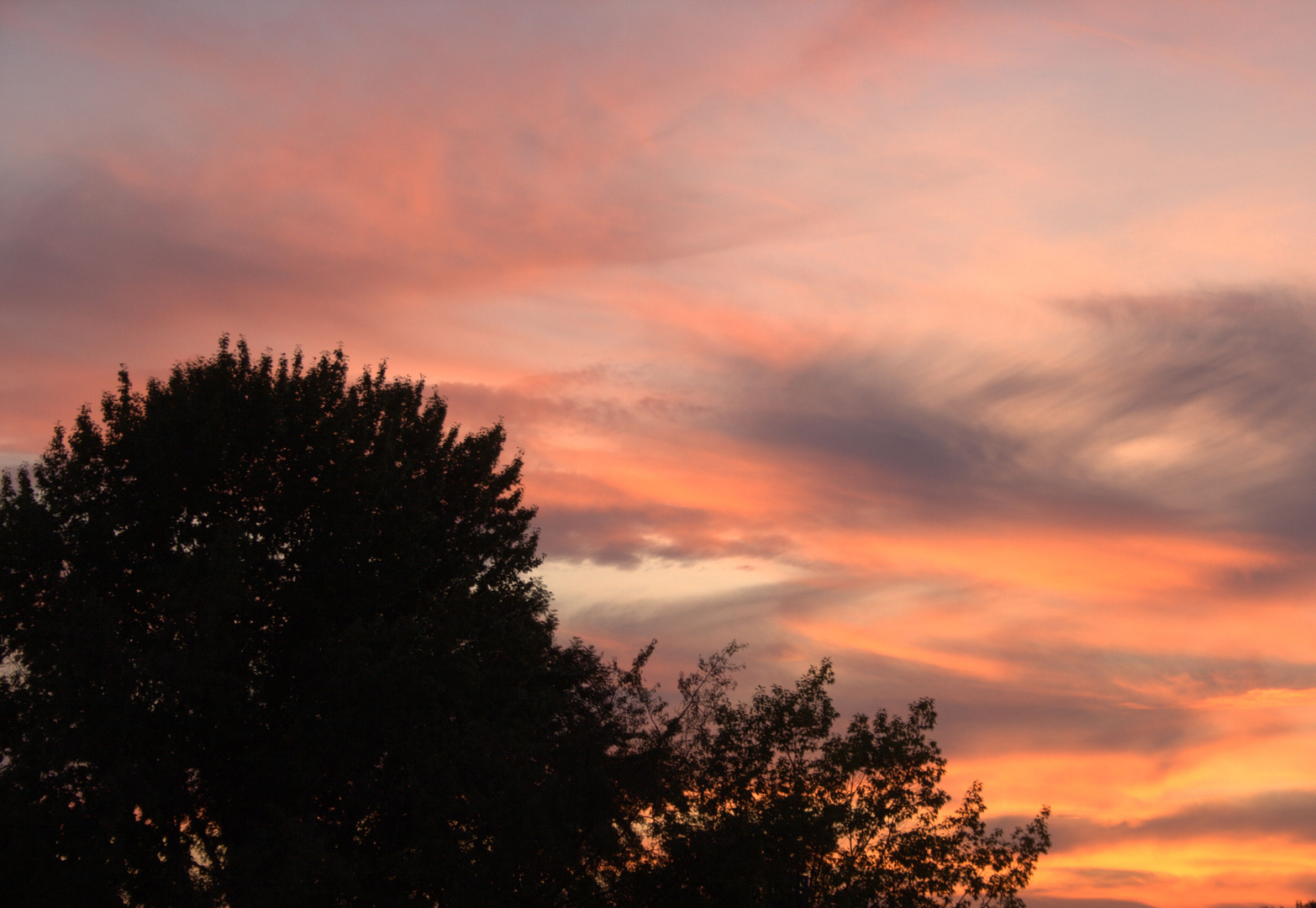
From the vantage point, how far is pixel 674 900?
118 ft

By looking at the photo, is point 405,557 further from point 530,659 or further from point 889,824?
point 889,824

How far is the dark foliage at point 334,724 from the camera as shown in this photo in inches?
1157

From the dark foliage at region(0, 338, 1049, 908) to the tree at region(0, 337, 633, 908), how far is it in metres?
0.08

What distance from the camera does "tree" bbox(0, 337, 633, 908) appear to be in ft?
95.9

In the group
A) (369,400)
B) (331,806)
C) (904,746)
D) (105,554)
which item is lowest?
(331,806)

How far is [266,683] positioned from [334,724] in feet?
10.5

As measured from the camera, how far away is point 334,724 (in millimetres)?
31453

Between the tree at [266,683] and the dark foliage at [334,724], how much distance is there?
0.28 feet

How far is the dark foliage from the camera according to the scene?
2939 centimetres

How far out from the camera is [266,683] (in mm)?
33156

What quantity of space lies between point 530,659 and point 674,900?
933cm

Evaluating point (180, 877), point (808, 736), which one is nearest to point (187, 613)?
point (180, 877)

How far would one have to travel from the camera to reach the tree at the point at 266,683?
2923 centimetres

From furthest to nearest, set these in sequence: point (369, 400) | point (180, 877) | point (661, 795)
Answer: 1. point (369, 400)
2. point (661, 795)
3. point (180, 877)
